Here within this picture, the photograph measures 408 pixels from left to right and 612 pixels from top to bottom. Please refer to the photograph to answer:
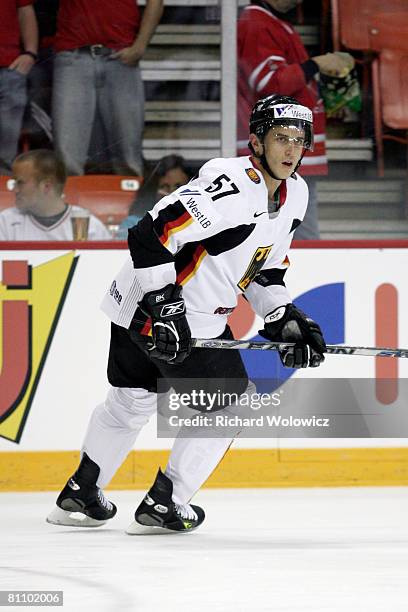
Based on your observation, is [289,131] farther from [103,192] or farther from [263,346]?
[103,192]

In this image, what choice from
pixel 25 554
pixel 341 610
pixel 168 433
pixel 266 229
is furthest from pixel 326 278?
pixel 341 610

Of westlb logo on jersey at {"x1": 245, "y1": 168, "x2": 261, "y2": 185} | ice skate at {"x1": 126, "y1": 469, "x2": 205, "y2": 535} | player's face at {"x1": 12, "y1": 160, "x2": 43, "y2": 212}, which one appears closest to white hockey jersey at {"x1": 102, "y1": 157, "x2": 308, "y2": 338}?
westlb logo on jersey at {"x1": 245, "y1": 168, "x2": 261, "y2": 185}

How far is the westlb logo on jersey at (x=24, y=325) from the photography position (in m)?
4.45

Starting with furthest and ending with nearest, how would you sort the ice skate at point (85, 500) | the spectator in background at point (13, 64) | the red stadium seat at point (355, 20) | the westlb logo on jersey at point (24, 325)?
the red stadium seat at point (355, 20), the spectator in background at point (13, 64), the westlb logo on jersey at point (24, 325), the ice skate at point (85, 500)

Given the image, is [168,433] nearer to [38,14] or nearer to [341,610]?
[38,14]

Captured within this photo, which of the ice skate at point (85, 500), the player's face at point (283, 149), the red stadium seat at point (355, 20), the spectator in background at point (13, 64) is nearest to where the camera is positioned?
the player's face at point (283, 149)

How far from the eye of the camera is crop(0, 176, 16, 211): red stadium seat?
15.2ft

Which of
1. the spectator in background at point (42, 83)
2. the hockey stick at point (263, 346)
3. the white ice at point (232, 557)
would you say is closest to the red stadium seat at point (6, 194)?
the spectator in background at point (42, 83)

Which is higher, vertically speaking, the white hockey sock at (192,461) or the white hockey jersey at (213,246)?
the white hockey jersey at (213,246)

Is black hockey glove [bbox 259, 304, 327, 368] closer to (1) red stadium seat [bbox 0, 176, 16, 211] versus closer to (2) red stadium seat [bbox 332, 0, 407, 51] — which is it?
(1) red stadium seat [bbox 0, 176, 16, 211]

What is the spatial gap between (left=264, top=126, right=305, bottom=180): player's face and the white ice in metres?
0.98

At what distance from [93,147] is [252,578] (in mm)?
2287

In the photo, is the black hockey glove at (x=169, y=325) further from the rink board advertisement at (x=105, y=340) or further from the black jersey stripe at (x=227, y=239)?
the rink board advertisement at (x=105, y=340)

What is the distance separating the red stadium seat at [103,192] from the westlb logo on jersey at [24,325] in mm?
257
